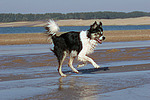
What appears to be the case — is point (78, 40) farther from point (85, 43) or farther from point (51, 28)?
point (51, 28)

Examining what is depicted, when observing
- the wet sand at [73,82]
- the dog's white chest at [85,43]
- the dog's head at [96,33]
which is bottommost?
the wet sand at [73,82]

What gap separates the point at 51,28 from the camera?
9727 mm

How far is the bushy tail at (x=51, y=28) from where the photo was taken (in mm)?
9716

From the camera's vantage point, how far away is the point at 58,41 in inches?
378

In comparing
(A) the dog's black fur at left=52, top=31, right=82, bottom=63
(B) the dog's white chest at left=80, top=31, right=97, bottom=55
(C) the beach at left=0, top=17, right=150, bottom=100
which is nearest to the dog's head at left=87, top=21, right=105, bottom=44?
(B) the dog's white chest at left=80, top=31, right=97, bottom=55

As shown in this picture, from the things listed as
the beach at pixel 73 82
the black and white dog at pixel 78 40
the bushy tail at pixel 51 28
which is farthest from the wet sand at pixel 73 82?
the bushy tail at pixel 51 28

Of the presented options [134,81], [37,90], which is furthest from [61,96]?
[134,81]

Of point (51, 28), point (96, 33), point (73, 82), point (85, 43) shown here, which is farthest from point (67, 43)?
point (73, 82)

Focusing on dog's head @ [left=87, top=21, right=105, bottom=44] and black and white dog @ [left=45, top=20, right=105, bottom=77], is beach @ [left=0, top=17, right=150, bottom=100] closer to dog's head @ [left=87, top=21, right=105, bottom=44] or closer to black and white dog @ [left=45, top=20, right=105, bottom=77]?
black and white dog @ [left=45, top=20, right=105, bottom=77]

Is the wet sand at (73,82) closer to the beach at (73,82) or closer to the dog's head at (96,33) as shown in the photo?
the beach at (73,82)

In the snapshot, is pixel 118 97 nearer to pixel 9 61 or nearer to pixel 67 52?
pixel 67 52

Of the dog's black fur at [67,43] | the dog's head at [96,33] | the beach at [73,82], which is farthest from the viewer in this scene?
the dog's head at [96,33]

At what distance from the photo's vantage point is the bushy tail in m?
9.72

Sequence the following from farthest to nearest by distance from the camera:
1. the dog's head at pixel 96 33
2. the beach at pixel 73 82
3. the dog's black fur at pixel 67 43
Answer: the dog's head at pixel 96 33
the dog's black fur at pixel 67 43
the beach at pixel 73 82
